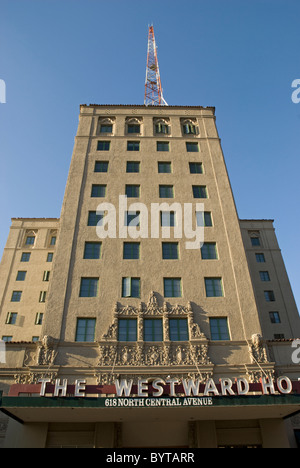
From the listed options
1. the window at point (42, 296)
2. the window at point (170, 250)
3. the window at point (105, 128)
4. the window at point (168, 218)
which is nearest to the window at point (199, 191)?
the window at point (168, 218)

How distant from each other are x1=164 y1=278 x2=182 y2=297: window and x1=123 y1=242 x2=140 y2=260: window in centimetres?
379

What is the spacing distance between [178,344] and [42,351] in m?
10.9

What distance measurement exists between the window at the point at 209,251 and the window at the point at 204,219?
7.37 feet

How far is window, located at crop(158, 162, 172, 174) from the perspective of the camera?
129ft

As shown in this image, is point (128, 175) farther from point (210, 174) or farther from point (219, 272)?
point (219, 272)

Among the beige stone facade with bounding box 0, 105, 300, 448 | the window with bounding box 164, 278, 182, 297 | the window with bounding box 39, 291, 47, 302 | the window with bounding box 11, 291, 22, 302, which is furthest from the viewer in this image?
Answer: the window with bounding box 11, 291, 22, 302

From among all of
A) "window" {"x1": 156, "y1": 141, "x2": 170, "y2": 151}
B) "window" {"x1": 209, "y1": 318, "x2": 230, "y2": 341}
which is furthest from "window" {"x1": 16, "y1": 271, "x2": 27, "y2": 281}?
"window" {"x1": 209, "y1": 318, "x2": 230, "y2": 341}

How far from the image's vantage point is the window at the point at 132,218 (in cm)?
3500

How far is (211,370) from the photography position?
88.0 ft

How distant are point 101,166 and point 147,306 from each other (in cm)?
1816

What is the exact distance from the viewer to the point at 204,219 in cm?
3581

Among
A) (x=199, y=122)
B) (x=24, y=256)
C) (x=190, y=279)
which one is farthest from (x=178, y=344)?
(x=24, y=256)

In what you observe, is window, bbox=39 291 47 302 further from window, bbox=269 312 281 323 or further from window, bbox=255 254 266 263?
window, bbox=255 254 266 263

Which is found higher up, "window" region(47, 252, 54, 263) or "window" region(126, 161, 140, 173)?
"window" region(47, 252, 54, 263)
